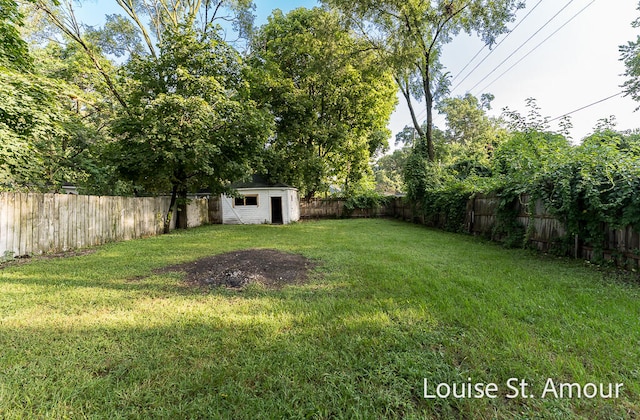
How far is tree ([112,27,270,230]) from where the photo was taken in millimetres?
9641

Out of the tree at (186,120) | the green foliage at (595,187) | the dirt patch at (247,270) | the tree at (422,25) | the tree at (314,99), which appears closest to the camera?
the dirt patch at (247,270)

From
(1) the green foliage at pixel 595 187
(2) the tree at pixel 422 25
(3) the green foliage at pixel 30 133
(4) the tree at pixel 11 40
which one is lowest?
(1) the green foliage at pixel 595 187

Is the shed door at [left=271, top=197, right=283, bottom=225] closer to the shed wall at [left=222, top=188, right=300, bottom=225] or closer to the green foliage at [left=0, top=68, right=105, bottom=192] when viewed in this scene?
the shed wall at [left=222, top=188, right=300, bottom=225]

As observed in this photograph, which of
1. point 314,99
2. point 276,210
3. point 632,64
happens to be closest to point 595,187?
point 632,64

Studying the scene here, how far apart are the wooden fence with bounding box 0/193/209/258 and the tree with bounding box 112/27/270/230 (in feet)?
5.39

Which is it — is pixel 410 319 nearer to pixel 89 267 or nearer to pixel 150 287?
pixel 150 287

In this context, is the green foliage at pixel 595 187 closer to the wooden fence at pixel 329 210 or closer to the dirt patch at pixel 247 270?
the dirt patch at pixel 247 270

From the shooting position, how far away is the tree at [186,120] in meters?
9.64

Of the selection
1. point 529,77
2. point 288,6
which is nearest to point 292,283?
point 529,77

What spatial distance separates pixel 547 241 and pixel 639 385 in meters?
5.36

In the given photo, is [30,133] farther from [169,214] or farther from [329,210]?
[329,210]

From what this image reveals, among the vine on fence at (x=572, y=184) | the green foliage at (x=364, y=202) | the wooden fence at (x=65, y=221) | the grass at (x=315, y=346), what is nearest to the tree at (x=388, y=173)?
the green foliage at (x=364, y=202)

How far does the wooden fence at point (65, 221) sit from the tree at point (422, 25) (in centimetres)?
1271

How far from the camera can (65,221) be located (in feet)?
22.7
